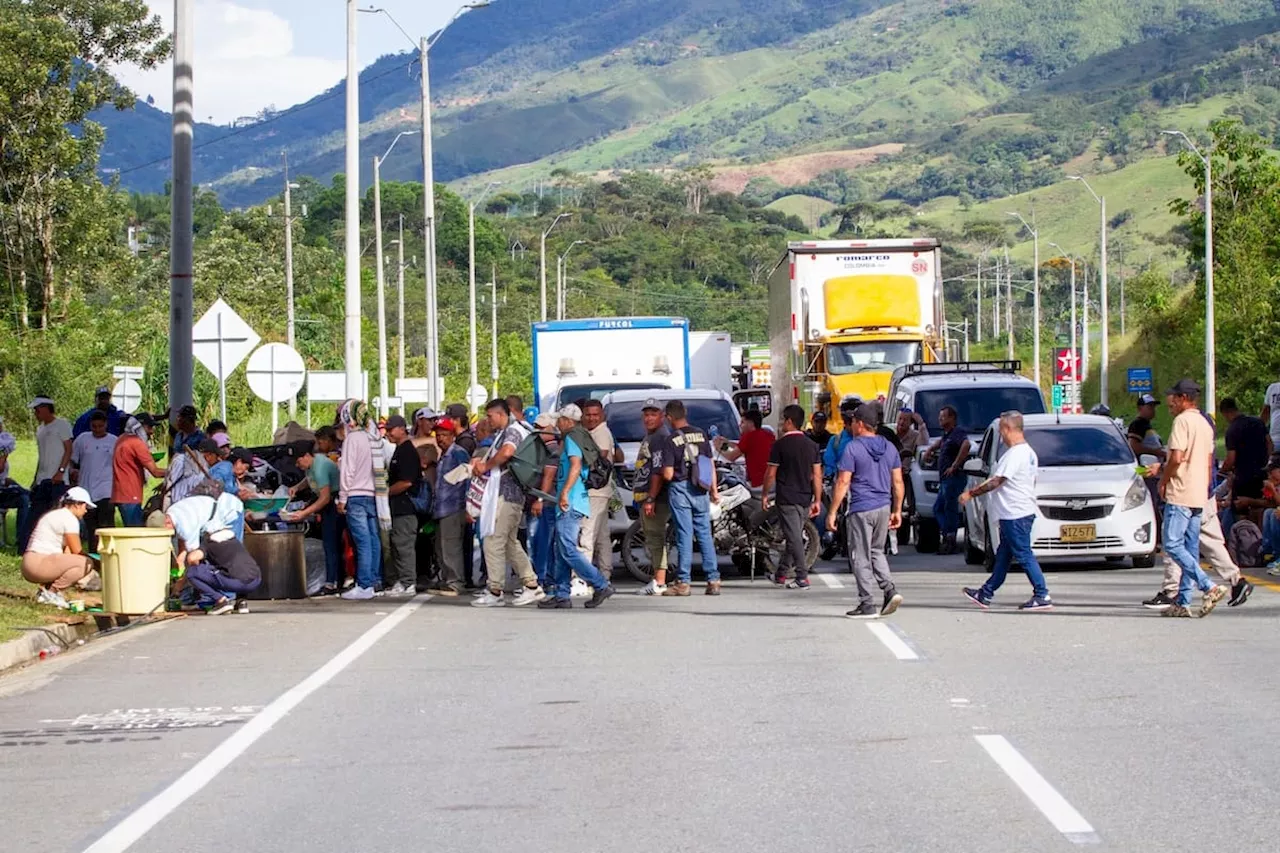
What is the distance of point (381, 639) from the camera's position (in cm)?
1487

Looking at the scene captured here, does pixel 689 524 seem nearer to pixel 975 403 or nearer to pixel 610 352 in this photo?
pixel 975 403

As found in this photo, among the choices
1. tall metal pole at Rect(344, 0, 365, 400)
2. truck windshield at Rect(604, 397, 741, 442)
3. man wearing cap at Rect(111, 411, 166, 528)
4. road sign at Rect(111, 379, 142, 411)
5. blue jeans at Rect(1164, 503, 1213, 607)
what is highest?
tall metal pole at Rect(344, 0, 365, 400)

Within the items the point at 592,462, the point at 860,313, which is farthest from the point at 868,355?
the point at 592,462

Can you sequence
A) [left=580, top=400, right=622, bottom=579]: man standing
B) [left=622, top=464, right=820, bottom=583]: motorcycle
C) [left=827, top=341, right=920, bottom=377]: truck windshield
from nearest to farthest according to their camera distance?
[left=580, top=400, right=622, bottom=579]: man standing < [left=622, top=464, right=820, bottom=583]: motorcycle < [left=827, top=341, right=920, bottom=377]: truck windshield

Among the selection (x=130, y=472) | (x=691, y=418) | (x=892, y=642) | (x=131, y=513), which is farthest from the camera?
(x=691, y=418)

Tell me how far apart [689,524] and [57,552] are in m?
5.70

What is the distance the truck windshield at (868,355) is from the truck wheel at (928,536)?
32.8 feet

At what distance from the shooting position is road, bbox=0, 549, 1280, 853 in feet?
25.8

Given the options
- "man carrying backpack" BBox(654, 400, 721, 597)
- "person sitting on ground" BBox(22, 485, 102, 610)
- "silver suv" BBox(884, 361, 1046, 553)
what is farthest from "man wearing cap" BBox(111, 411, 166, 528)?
"silver suv" BBox(884, 361, 1046, 553)

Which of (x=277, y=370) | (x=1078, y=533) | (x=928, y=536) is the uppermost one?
(x=277, y=370)

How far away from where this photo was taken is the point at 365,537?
60.3 ft

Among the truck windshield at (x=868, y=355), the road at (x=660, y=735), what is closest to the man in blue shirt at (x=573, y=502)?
the road at (x=660, y=735)

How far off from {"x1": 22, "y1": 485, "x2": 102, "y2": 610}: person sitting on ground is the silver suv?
10.9 m

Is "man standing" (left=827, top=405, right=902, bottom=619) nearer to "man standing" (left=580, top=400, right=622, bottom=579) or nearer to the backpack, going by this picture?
the backpack
